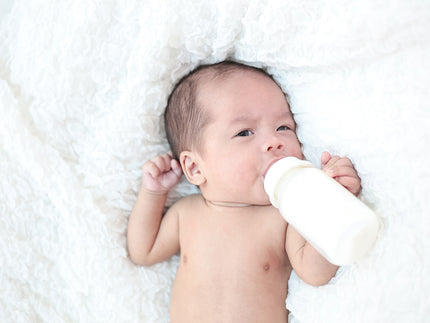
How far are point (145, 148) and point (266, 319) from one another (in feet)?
1.84

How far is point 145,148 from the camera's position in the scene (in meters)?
1.30

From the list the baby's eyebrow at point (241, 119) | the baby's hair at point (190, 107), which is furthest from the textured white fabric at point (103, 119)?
the baby's eyebrow at point (241, 119)

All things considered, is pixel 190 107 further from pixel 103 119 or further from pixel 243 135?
pixel 103 119

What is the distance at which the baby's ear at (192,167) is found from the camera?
1.19 metres

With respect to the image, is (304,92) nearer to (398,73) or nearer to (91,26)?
(398,73)

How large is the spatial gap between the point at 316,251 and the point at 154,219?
1.58 feet

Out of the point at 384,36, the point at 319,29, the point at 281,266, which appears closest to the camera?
the point at 384,36

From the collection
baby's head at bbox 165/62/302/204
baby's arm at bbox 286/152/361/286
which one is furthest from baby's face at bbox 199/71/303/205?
baby's arm at bbox 286/152/361/286

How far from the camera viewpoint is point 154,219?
1.28m

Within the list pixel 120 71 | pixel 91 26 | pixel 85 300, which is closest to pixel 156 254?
pixel 85 300

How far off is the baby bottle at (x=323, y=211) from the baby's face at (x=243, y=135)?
0.51 ft

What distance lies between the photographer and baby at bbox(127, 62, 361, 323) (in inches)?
43.0

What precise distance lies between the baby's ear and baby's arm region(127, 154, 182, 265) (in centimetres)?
5

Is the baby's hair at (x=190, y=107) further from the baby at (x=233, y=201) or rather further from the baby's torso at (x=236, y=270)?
the baby's torso at (x=236, y=270)
